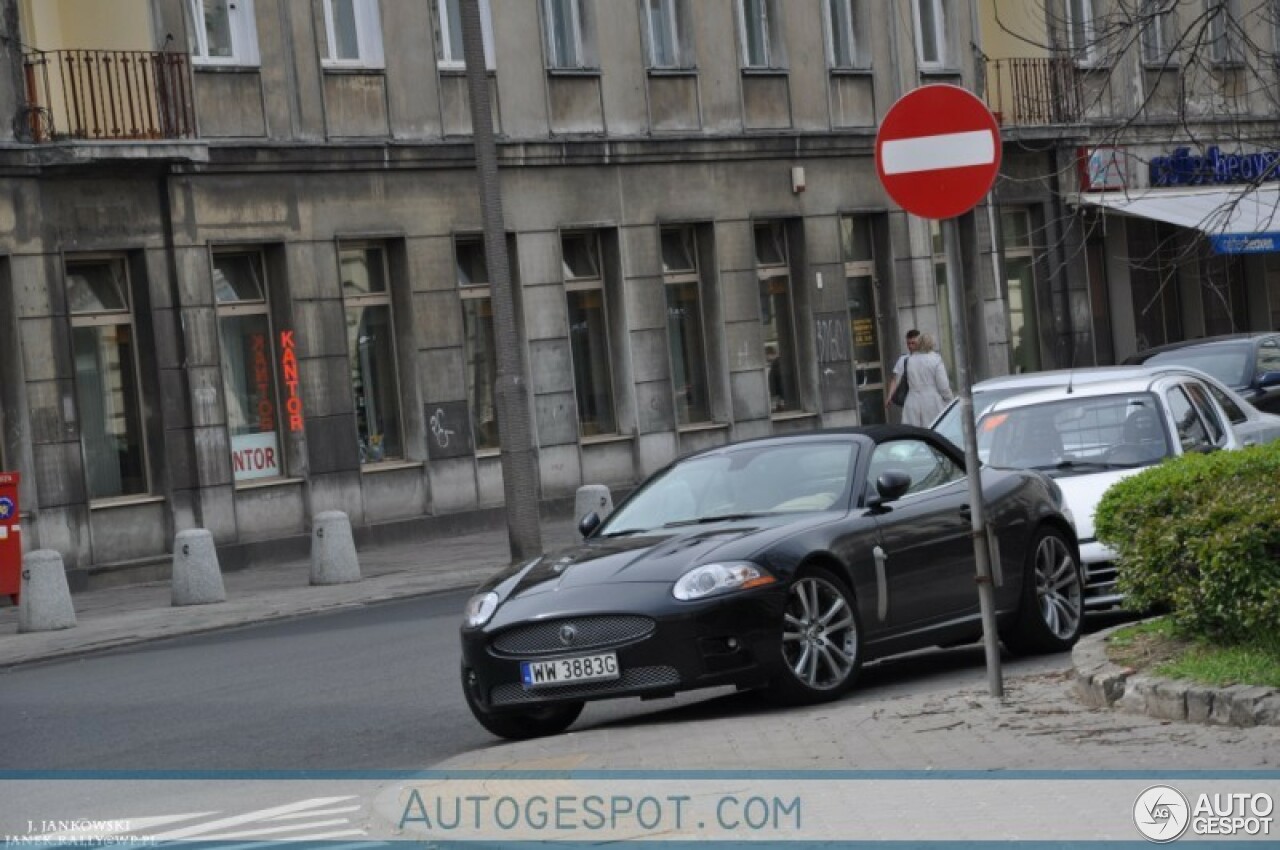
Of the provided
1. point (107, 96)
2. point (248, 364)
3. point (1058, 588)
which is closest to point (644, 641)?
point (1058, 588)

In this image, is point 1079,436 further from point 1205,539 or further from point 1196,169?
point 1196,169

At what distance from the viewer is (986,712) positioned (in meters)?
10.9

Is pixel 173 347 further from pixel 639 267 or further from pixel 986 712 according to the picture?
pixel 986 712

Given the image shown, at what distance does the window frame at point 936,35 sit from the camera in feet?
130

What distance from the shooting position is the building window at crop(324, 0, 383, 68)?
30.2 metres

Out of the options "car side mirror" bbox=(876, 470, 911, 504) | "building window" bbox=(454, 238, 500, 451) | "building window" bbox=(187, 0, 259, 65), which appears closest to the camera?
"car side mirror" bbox=(876, 470, 911, 504)

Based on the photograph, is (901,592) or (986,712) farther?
(901,592)

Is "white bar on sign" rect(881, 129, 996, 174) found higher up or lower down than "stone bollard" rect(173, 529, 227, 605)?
higher up

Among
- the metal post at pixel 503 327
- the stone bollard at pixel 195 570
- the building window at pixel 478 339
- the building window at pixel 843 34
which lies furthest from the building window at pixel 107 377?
the building window at pixel 843 34

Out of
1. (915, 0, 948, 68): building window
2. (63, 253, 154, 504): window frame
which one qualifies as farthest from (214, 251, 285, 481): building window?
(915, 0, 948, 68): building window

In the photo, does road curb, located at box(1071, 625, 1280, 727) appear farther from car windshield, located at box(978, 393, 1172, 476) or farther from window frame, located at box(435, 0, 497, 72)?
window frame, located at box(435, 0, 497, 72)

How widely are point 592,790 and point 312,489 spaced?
776 inches

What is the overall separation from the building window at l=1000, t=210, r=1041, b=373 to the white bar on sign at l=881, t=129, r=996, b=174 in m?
31.0

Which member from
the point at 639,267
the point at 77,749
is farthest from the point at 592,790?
the point at 639,267
